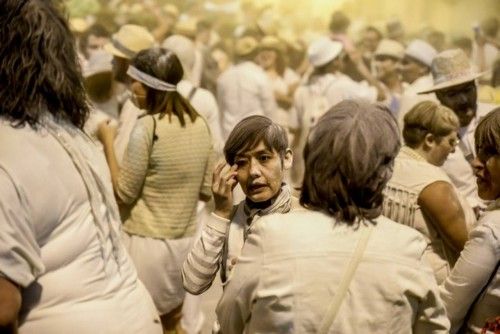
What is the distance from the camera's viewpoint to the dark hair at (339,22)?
11492 millimetres

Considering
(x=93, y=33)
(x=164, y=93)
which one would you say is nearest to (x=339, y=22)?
(x=93, y=33)

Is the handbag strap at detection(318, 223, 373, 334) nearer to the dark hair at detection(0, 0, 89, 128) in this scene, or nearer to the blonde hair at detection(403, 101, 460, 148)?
the dark hair at detection(0, 0, 89, 128)

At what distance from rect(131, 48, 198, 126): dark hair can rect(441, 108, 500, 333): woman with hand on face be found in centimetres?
175

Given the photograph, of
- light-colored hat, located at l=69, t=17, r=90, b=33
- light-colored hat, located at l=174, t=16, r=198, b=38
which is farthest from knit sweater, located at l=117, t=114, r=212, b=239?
light-colored hat, located at l=174, t=16, r=198, b=38

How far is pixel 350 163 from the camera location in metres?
2.22

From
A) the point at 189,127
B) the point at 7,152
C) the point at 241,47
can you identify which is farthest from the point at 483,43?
the point at 7,152

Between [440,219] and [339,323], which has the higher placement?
[339,323]

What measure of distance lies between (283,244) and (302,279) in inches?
3.6

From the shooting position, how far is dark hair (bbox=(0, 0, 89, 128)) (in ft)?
7.39

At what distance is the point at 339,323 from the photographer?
2211mm

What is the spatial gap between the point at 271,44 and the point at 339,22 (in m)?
1.82

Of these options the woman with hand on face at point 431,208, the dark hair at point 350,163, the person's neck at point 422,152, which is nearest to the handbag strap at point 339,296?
the dark hair at point 350,163

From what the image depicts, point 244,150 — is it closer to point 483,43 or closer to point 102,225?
point 102,225

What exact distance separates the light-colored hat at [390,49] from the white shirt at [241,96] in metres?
1.82
